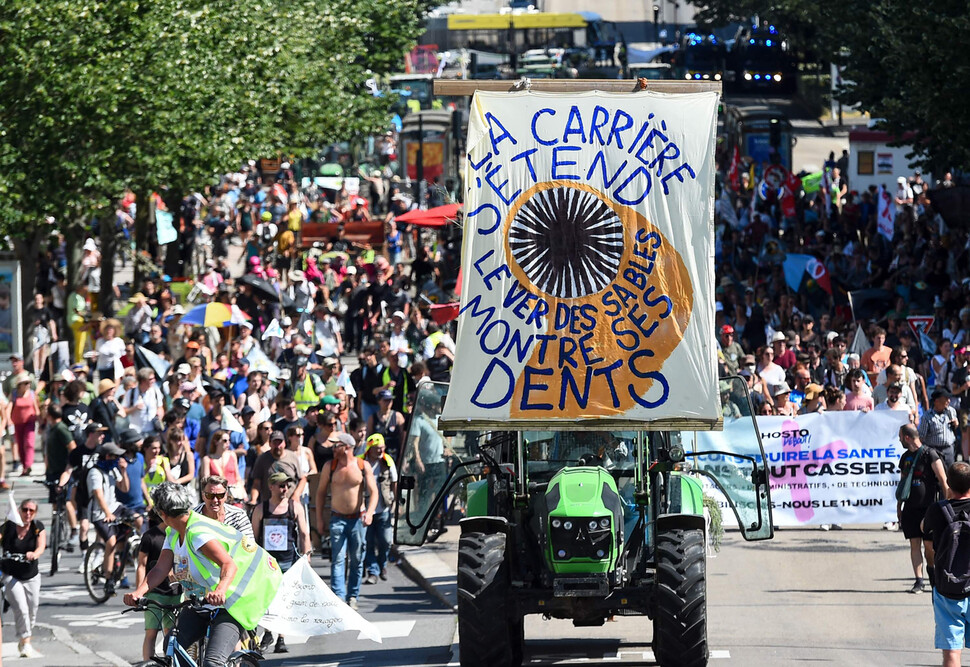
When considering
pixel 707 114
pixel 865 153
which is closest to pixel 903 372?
pixel 707 114

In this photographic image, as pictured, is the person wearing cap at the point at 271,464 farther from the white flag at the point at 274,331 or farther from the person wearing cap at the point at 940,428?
the white flag at the point at 274,331

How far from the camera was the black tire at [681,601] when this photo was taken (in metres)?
12.1

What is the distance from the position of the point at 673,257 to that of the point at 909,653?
3729 mm

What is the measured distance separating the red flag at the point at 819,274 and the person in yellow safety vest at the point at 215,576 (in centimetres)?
1843

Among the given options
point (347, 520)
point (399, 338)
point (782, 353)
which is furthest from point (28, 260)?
point (347, 520)

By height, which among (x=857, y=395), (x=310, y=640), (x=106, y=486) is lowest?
(x=310, y=640)

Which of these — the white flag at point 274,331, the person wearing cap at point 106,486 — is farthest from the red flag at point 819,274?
the person wearing cap at point 106,486

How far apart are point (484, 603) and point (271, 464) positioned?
15.1 ft

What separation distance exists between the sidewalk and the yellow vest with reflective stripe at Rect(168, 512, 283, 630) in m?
5.49

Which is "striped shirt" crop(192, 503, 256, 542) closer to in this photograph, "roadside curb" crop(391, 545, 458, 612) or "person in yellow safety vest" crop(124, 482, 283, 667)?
"person in yellow safety vest" crop(124, 482, 283, 667)

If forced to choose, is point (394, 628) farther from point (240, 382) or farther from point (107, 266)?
point (107, 266)

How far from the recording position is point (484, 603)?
12359mm

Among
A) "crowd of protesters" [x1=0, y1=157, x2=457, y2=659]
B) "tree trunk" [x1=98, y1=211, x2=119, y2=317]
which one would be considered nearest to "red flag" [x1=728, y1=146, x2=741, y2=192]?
"crowd of protesters" [x1=0, y1=157, x2=457, y2=659]

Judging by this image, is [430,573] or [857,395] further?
[857,395]
